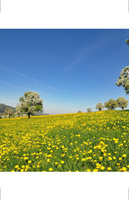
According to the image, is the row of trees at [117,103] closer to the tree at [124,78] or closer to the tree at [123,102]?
the tree at [123,102]

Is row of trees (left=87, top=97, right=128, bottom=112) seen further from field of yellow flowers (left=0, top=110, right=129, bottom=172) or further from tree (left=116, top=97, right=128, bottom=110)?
field of yellow flowers (left=0, top=110, right=129, bottom=172)

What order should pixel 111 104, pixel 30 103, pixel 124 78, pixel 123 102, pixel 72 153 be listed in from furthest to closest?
pixel 111 104 → pixel 123 102 → pixel 30 103 → pixel 124 78 → pixel 72 153

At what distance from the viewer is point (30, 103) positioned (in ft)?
116

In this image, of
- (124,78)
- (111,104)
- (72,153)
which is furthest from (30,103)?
(111,104)

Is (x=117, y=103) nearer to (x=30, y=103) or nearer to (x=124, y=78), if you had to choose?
(x=124, y=78)

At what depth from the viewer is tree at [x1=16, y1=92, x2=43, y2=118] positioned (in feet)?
114

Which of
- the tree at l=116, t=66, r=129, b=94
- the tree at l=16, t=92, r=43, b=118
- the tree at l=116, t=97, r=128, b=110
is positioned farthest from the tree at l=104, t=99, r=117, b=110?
the tree at l=116, t=66, r=129, b=94

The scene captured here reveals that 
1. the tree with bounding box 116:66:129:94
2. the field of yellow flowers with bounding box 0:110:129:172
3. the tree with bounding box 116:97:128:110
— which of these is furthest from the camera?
the tree with bounding box 116:97:128:110
